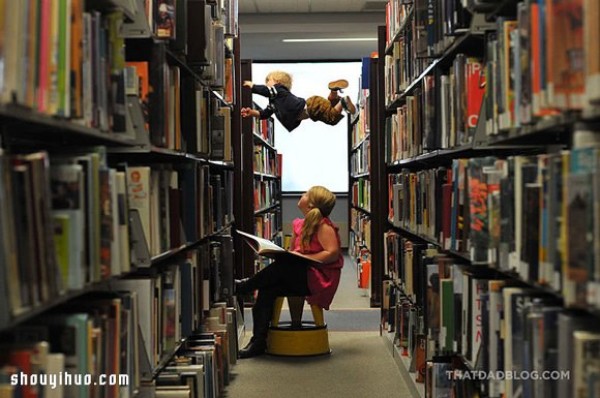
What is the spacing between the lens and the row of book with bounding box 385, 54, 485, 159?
2463mm

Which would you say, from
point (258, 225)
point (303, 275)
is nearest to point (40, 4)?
point (303, 275)

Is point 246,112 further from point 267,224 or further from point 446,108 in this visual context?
point 446,108

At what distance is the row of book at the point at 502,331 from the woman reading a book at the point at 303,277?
3.72ft

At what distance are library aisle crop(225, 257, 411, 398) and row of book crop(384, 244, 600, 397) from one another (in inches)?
19.4

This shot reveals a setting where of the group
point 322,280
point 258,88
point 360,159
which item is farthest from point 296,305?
point 360,159

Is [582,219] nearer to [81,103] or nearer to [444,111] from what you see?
[81,103]

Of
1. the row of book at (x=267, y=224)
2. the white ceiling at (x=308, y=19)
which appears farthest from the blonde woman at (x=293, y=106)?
the white ceiling at (x=308, y=19)

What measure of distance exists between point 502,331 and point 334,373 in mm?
2322

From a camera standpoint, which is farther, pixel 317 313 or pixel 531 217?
pixel 317 313

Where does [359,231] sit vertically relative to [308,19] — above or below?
below

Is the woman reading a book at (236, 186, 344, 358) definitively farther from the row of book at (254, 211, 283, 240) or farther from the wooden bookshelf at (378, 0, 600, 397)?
the row of book at (254, 211, 283, 240)

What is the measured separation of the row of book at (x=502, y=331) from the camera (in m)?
1.52

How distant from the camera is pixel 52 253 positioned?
60.1 inches

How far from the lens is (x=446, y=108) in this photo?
282cm
